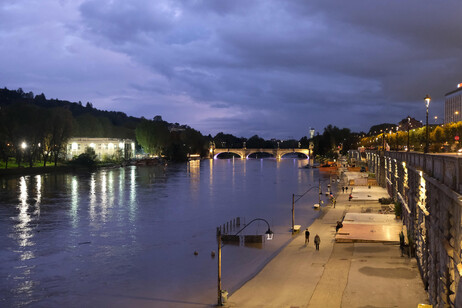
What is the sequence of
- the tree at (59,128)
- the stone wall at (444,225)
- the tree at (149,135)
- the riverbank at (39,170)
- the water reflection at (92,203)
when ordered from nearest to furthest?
the stone wall at (444,225) → the water reflection at (92,203) → the riverbank at (39,170) → the tree at (59,128) → the tree at (149,135)

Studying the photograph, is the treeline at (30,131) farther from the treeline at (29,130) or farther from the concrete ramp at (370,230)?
the concrete ramp at (370,230)

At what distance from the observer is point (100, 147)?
570 ft

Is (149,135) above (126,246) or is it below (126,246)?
above

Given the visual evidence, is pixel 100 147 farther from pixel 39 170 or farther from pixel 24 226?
pixel 24 226

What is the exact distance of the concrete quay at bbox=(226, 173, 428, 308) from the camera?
23266 mm

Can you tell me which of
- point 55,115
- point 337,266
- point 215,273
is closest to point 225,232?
point 215,273

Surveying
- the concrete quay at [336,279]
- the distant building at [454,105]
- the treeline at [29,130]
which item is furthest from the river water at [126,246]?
the distant building at [454,105]

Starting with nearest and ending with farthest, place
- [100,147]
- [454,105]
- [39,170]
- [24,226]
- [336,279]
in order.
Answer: [336,279]
[24,226]
[39,170]
[100,147]
[454,105]

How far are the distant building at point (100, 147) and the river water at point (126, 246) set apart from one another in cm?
8472

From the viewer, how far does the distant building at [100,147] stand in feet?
531

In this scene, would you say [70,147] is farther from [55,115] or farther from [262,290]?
[262,290]

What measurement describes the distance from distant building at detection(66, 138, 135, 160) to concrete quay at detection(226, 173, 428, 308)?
132m

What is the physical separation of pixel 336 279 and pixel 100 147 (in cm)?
15801

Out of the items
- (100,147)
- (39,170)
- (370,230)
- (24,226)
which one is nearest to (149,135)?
(100,147)
